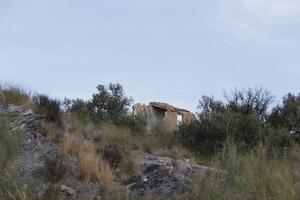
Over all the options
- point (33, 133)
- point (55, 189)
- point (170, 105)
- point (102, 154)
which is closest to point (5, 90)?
point (33, 133)

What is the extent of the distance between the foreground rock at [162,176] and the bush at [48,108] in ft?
9.90

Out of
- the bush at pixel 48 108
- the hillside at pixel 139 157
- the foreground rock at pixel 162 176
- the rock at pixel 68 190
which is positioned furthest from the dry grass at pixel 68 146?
the rock at pixel 68 190

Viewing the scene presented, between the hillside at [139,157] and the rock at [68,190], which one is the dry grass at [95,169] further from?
the rock at [68,190]

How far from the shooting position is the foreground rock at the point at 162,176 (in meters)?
8.84

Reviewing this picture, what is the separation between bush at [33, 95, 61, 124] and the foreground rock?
3018 millimetres

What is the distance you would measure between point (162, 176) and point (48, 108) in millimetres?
5498

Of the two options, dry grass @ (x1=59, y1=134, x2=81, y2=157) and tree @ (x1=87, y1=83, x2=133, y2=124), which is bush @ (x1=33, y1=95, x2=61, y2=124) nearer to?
dry grass @ (x1=59, y1=134, x2=81, y2=157)

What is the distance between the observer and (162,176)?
10.2 meters

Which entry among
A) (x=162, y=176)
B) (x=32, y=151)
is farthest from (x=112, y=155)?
(x=162, y=176)

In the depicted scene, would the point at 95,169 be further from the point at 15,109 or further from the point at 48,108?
the point at 48,108

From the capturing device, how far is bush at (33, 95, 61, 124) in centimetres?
1434

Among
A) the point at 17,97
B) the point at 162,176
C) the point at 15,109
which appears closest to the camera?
the point at 162,176

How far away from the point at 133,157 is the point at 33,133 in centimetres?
231

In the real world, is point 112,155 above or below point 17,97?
below
